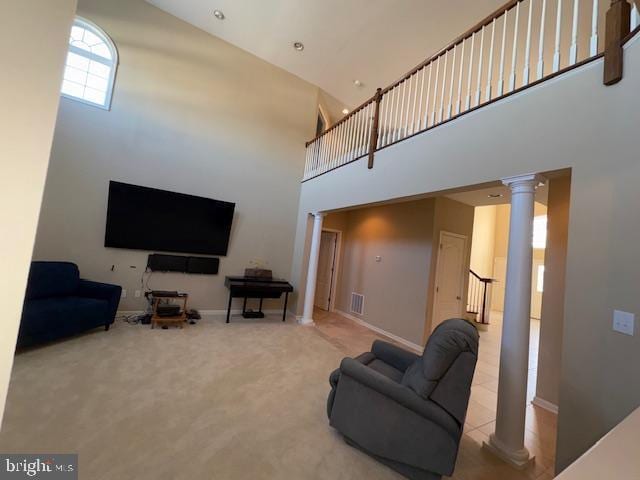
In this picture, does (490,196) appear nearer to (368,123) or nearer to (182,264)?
(368,123)

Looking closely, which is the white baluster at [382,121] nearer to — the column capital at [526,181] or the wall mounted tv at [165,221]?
the column capital at [526,181]

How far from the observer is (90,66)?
412 centimetres

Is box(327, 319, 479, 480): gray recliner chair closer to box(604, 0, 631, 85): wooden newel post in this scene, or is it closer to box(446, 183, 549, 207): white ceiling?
box(604, 0, 631, 85): wooden newel post

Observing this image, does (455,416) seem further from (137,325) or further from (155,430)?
(137,325)

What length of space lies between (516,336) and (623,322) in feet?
2.06

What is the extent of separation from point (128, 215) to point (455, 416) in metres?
4.94

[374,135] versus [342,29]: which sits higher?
[342,29]

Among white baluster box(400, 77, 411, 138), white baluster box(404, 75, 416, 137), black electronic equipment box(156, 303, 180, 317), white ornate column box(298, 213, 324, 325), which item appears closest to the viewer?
white baluster box(404, 75, 416, 137)

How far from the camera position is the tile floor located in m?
1.89

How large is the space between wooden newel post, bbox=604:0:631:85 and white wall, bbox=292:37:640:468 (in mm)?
42

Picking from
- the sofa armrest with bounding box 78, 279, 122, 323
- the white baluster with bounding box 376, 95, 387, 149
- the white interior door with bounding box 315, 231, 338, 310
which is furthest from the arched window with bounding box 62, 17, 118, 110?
the white interior door with bounding box 315, 231, 338, 310

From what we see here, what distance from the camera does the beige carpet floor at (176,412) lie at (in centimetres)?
170

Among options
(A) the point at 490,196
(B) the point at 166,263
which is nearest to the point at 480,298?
(A) the point at 490,196

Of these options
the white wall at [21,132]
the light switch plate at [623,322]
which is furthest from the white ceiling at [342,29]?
the white wall at [21,132]
